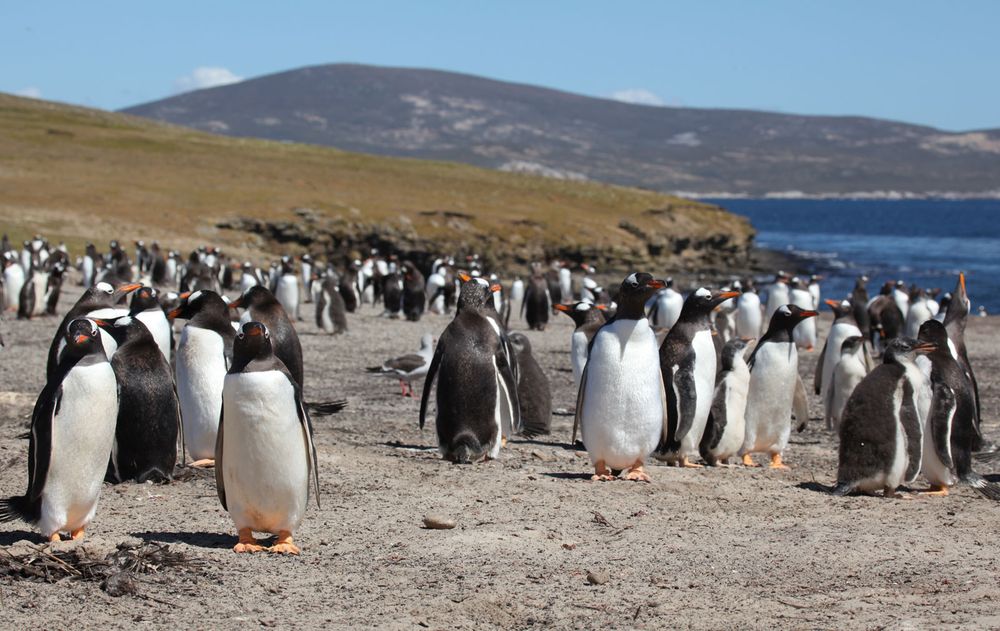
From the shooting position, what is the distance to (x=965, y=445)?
28.5 ft

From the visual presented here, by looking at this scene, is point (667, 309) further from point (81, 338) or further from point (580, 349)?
point (81, 338)

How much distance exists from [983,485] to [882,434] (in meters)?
1.07

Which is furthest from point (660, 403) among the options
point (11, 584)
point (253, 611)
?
point (11, 584)

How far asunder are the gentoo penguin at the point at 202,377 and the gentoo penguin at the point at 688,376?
3213 mm

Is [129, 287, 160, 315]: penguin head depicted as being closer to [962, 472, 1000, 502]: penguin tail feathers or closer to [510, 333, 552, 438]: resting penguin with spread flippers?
[510, 333, 552, 438]: resting penguin with spread flippers

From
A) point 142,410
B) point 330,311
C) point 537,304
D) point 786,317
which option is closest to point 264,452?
point 142,410

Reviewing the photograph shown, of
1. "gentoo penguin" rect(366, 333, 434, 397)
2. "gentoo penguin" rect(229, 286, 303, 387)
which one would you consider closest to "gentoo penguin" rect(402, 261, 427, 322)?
"gentoo penguin" rect(366, 333, 434, 397)

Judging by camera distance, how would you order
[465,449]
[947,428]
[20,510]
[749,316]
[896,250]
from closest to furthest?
[20,510], [947,428], [465,449], [749,316], [896,250]

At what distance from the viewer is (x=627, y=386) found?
8.38 m

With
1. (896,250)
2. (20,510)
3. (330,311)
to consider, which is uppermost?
(896,250)

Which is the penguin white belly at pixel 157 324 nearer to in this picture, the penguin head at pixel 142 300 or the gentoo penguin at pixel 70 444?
the penguin head at pixel 142 300

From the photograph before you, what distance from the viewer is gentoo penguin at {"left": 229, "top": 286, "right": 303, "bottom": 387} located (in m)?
9.73

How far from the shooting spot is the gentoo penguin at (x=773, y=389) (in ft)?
31.2

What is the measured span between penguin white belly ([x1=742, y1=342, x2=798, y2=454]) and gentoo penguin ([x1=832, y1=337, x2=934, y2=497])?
1.20 meters
